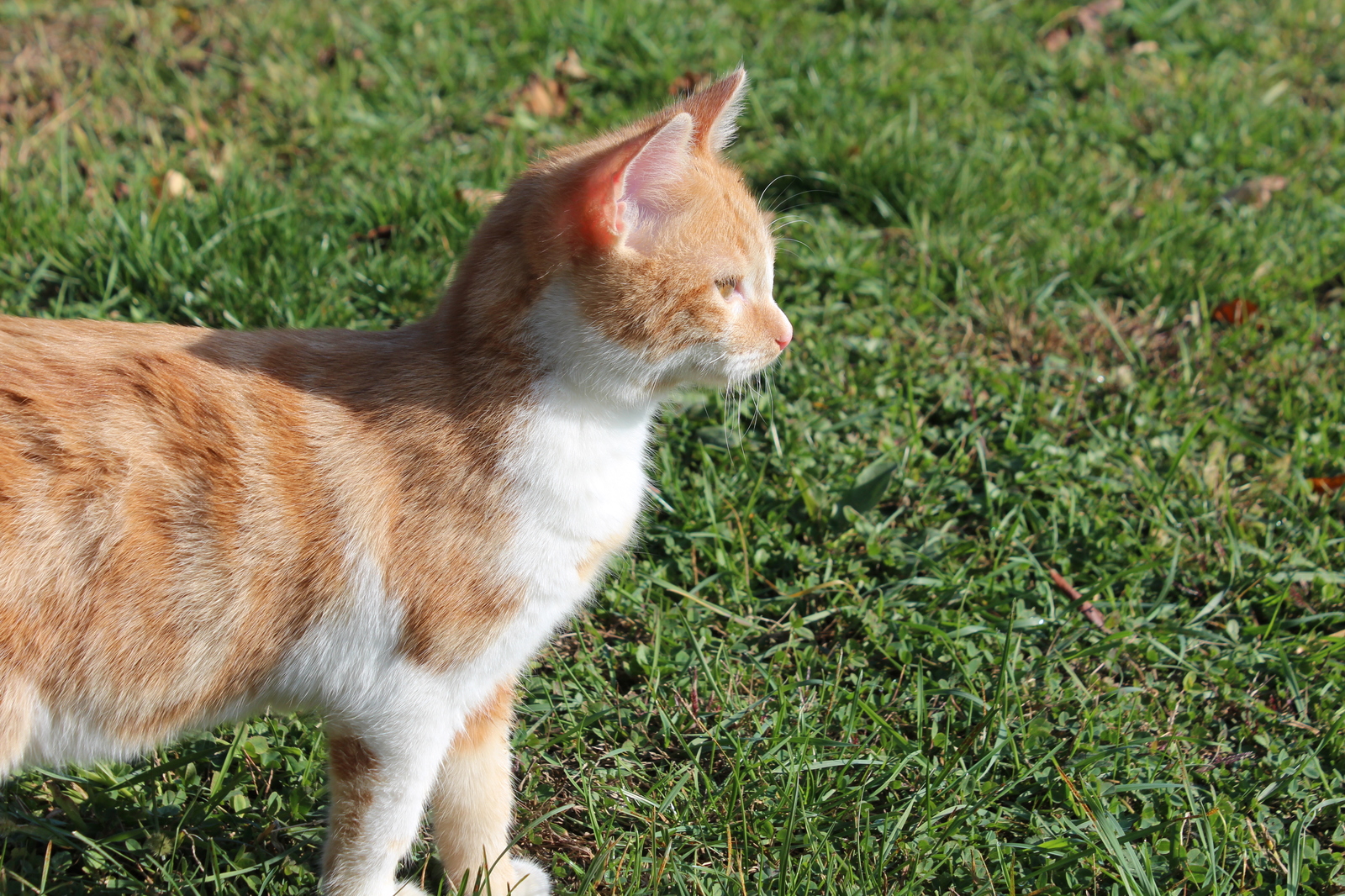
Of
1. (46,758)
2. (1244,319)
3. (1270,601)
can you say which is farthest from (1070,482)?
(46,758)

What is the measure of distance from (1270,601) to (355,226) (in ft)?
10.1

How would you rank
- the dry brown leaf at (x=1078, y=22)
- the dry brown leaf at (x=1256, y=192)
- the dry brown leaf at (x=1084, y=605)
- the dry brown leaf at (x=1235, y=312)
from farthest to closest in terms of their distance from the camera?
the dry brown leaf at (x=1078, y=22)
the dry brown leaf at (x=1256, y=192)
the dry brown leaf at (x=1235, y=312)
the dry brown leaf at (x=1084, y=605)

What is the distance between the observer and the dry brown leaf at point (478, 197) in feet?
12.4

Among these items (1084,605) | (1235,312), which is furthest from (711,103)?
(1235,312)

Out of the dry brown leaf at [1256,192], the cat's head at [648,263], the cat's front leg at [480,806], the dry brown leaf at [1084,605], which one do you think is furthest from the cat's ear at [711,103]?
the dry brown leaf at [1256,192]

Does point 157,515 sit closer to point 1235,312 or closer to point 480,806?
point 480,806

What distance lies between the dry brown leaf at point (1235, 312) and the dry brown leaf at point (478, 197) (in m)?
2.55

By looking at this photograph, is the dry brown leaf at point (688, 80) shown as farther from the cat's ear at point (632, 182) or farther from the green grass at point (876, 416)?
the cat's ear at point (632, 182)

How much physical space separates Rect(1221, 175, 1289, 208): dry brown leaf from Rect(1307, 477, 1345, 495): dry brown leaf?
1487 millimetres

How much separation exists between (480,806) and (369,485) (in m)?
0.76

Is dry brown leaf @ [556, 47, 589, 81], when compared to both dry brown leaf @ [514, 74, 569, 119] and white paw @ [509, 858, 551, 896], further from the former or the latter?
white paw @ [509, 858, 551, 896]

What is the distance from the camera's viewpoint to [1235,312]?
3691mm

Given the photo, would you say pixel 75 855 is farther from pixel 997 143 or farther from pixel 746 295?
pixel 997 143

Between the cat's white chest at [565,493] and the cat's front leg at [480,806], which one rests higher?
the cat's white chest at [565,493]
